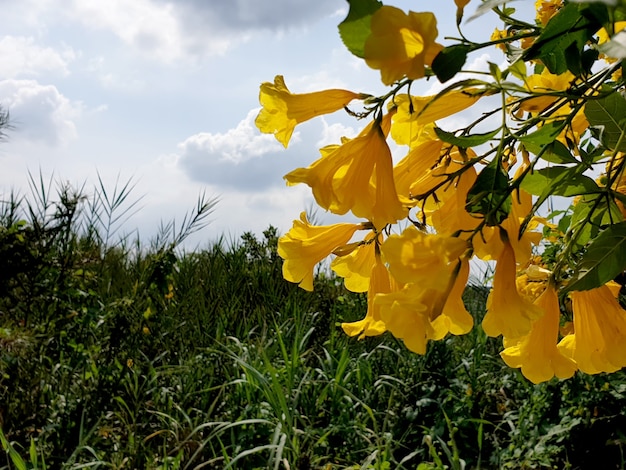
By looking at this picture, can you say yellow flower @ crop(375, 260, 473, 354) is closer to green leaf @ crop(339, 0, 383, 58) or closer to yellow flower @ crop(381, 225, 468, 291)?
yellow flower @ crop(381, 225, 468, 291)

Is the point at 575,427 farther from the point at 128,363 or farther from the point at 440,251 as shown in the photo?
the point at 440,251

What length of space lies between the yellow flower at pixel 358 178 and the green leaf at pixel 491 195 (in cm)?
6

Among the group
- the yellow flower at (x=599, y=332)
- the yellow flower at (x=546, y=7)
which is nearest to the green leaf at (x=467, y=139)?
the yellow flower at (x=599, y=332)

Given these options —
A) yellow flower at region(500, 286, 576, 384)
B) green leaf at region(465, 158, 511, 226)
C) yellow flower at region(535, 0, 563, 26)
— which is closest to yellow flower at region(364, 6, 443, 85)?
green leaf at region(465, 158, 511, 226)

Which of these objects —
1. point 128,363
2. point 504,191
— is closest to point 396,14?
point 504,191

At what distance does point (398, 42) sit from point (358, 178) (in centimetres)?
15

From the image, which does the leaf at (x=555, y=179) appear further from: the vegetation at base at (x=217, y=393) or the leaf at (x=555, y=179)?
the vegetation at base at (x=217, y=393)

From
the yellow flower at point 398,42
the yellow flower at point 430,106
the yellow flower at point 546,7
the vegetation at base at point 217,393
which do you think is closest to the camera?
the yellow flower at point 398,42

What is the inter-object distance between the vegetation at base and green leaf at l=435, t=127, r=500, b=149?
157cm

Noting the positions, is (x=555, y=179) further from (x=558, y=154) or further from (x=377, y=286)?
(x=377, y=286)

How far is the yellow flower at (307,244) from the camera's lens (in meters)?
0.59

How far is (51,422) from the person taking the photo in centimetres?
234

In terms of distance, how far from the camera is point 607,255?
0.51 m

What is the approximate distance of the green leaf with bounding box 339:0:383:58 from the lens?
0.38 m
